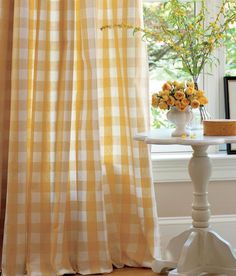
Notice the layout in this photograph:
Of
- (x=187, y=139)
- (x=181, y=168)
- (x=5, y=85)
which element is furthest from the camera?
(x=181, y=168)

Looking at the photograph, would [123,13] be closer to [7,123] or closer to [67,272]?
[7,123]

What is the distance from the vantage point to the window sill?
3.37m

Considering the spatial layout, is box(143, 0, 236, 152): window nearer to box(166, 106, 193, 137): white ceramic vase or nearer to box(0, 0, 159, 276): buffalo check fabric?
box(0, 0, 159, 276): buffalo check fabric

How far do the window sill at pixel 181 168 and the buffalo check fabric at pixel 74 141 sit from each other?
0.80ft

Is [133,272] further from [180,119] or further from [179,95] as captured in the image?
[179,95]

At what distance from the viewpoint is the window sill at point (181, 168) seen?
3365 mm

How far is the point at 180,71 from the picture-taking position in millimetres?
3549

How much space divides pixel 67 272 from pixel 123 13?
1399mm

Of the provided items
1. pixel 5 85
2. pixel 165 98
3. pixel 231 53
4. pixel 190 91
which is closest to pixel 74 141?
pixel 5 85

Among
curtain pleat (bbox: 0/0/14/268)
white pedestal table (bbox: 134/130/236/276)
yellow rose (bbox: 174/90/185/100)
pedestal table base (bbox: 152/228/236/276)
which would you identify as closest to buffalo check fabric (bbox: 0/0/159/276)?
curtain pleat (bbox: 0/0/14/268)

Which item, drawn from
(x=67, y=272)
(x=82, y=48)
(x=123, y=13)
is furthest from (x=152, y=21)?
(x=67, y=272)

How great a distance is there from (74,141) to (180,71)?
0.84m

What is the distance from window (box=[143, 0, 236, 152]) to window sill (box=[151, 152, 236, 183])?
0.19 m

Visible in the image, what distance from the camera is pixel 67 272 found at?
3.07 m
